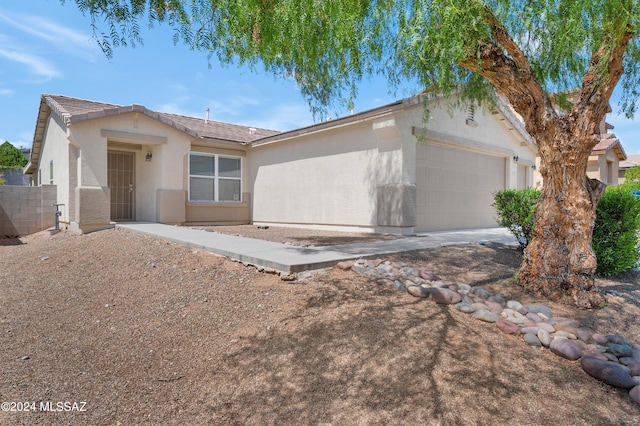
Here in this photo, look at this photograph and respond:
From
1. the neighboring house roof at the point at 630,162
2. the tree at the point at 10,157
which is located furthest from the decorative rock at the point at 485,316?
the tree at the point at 10,157

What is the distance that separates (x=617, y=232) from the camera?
6473mm

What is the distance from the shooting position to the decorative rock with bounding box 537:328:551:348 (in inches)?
148

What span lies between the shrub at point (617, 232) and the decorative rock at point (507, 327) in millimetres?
3659

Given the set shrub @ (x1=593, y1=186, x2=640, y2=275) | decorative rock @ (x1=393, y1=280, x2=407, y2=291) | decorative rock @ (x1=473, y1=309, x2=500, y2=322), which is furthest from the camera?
shrub @ (x1=593, y1=186, x2=640, y2=275)

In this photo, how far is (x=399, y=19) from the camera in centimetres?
501

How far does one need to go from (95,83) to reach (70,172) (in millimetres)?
4684

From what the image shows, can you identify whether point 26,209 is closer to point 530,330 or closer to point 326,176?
point 326,176

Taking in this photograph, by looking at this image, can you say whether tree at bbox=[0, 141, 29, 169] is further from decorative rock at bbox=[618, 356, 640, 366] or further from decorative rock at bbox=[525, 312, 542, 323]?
decorative rock at bbox=[618, 356, 640, 366]

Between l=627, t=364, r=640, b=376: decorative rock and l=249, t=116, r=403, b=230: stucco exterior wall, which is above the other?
l=249, t=116, r=403, b=230: stucco exterior wall

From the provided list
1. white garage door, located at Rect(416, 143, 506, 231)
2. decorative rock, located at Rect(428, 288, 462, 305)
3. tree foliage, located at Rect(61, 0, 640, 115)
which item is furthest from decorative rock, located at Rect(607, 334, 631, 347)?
white garage door, located at Rect(416, 143, 506, 231)

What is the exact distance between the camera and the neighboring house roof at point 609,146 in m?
20.9

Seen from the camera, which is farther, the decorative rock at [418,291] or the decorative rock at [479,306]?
the decorative rock at [418,291]

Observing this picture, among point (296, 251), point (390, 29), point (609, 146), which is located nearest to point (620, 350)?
point (296, 251)

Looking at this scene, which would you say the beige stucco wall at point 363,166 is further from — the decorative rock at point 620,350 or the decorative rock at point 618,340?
the decorative rock at point 620,350
